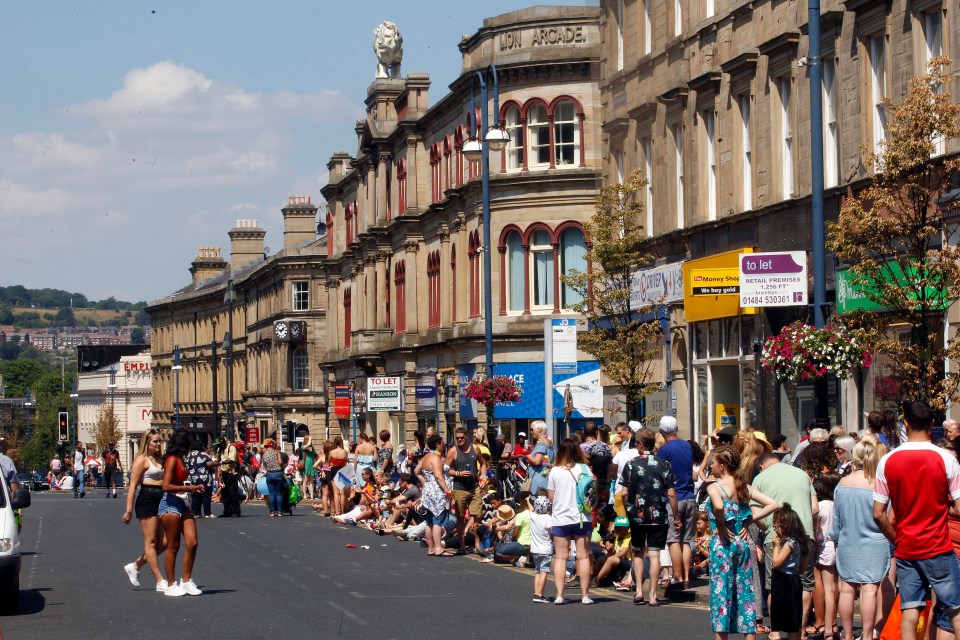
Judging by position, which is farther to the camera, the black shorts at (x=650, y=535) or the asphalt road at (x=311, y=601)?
the black shorts at (x=650, y=535)

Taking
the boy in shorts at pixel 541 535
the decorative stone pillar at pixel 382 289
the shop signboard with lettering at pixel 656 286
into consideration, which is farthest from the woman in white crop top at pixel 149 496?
the decorative stone pillar at pixel 382 289

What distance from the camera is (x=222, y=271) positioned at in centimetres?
12056

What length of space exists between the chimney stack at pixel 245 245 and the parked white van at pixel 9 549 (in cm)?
9126

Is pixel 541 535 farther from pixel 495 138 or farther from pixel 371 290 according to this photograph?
pixel 371 290

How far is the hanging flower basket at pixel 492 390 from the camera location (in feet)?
129

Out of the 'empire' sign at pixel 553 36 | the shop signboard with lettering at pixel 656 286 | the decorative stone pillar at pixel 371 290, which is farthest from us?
the decorative stone pillar at pixel 371 290


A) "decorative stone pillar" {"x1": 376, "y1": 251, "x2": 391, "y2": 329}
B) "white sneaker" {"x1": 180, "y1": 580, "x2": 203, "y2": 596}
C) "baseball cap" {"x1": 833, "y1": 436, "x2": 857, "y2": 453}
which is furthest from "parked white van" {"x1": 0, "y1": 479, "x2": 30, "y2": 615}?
"decorative stone pillar" {"x1": 376, "y1": 251, "x2": 391, "y2": 329}

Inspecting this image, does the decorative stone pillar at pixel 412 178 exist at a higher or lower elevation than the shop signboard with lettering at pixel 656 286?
higher

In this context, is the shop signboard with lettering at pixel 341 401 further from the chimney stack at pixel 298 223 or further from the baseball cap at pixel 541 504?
the baseball cap at pixel 541 504

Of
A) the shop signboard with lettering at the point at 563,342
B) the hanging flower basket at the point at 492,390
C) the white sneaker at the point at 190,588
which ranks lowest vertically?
the white sneaker at the point at 190,588

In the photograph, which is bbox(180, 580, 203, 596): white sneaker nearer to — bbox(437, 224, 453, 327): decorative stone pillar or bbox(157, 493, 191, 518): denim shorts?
bbox(157, 493, 191, 518): denim shorts

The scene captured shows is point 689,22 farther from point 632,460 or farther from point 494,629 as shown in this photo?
point 494,629

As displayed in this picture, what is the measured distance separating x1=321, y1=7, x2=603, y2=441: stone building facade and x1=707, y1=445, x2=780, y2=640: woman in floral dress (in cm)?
2820

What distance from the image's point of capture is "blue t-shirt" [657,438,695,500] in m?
18.1
